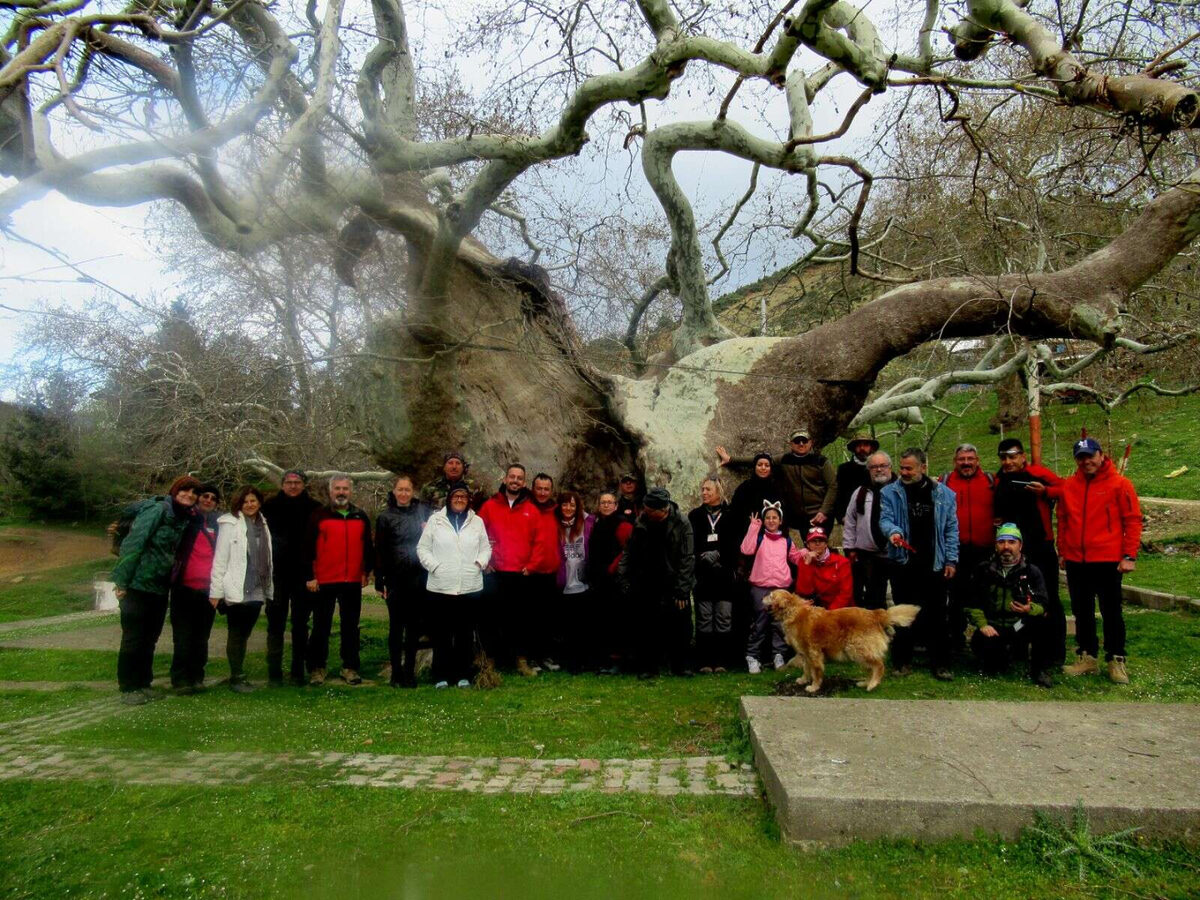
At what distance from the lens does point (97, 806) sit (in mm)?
4059

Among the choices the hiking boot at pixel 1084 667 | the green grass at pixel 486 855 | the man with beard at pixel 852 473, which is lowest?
the green grass at pixel 486 855

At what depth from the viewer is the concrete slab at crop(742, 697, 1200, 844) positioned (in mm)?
3443

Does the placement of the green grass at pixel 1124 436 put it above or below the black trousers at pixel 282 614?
above

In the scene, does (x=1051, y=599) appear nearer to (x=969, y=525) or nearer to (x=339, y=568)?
(x=969, y=525)

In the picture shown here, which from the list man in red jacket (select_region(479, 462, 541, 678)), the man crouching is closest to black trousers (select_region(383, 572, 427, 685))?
man in red jacket (select_region(479, 462, 541, 678))

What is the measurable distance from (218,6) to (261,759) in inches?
277

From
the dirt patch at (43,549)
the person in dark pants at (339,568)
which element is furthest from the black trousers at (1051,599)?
the dirt patch at (43,549)

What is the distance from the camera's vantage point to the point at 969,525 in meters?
6.73

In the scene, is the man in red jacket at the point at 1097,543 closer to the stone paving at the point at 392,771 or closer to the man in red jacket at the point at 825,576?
the man in red jacket at the point at 825,576

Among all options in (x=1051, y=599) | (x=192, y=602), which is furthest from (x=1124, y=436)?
(x=192, y=602)

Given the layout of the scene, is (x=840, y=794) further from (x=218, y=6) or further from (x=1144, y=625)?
(x=218, y=6)

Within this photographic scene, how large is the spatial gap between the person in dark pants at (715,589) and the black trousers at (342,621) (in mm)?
3191

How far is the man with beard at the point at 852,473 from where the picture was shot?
24.7 feet

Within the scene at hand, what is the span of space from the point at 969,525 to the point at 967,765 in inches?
130
